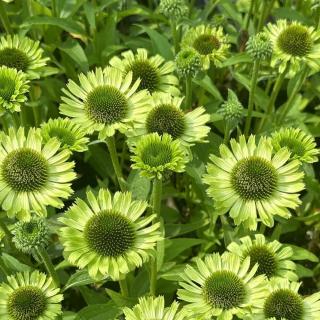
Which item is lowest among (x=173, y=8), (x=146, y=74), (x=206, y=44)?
(x=146, y=74)

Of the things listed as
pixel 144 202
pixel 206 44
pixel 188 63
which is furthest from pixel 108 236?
pixel 206 44

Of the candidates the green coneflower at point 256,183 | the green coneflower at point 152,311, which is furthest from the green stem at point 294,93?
the green coneflower at point 152,311

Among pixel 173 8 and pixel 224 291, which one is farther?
pixel 173 8

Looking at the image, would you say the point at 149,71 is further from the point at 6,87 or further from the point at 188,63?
the point at 6,87

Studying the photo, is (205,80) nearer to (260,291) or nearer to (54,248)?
(54,248)

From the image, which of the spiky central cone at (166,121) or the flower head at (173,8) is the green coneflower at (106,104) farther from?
the flower head at (173,8)

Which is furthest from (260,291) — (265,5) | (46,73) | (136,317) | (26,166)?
(265,5)
